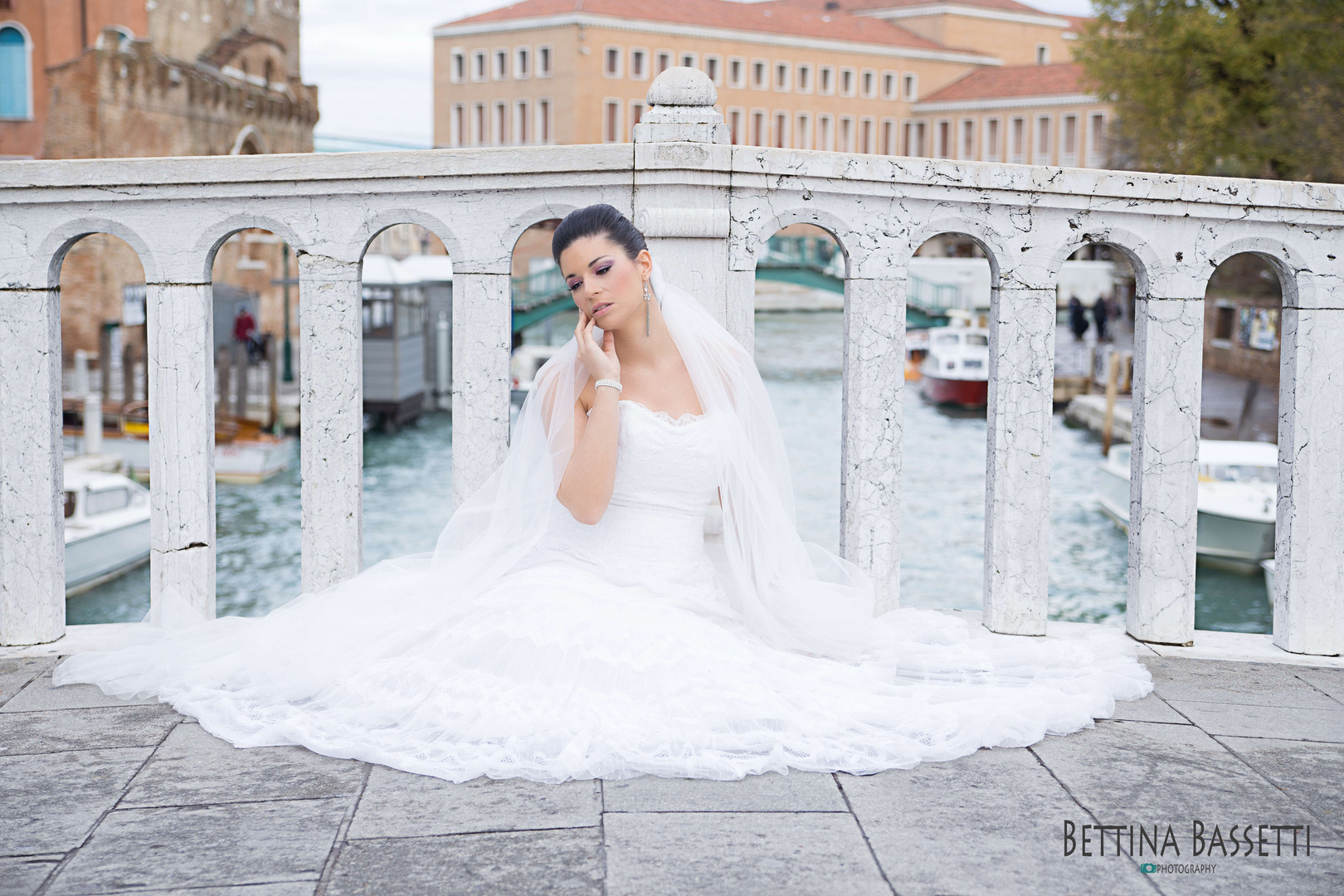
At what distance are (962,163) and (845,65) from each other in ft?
210

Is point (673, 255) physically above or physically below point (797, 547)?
above

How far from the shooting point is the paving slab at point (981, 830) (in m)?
2.03

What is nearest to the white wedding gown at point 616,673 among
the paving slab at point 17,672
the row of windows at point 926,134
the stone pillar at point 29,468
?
the paving slab at point 17,672

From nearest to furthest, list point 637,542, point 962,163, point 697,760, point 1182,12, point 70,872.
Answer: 1. point 70,872
2. point 697,760
3. point 637,542
4. point 962,163
5. point 1182,12

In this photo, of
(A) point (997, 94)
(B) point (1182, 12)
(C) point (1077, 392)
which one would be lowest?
(C) point (1077, 392)

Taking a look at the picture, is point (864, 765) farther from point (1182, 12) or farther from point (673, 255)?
point (1182, 12)

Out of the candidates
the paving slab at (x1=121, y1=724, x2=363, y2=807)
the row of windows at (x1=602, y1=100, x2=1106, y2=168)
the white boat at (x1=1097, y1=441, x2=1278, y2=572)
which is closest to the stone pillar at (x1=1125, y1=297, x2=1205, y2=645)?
the paving slab at (x1=121, y1=724, x2=363, y2=807)

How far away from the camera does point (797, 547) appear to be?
3.11 meters

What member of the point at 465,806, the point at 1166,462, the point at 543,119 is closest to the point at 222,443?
the point at 1166,462

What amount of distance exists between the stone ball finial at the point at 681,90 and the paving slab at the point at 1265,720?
173 centimetres

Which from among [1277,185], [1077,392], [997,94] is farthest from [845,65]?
[1277,185]

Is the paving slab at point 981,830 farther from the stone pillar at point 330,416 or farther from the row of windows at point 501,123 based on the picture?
the row of windows at point 501,123

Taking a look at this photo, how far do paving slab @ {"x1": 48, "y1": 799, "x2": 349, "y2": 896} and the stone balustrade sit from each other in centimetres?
114

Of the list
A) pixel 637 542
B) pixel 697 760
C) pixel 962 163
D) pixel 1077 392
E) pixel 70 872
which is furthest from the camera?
pixel 1077 392
